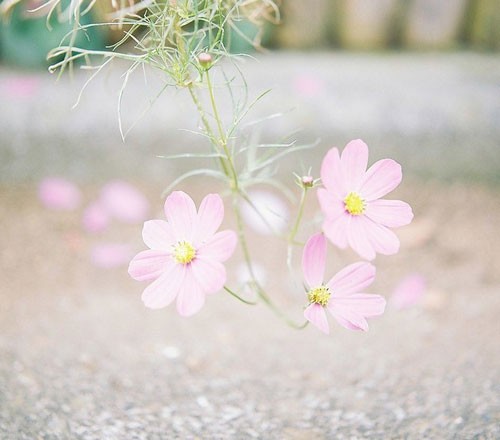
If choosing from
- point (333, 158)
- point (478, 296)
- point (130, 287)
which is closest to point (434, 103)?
point (478, 296)

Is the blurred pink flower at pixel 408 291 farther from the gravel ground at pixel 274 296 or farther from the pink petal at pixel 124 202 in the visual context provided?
the pink petal at pixel 124 202

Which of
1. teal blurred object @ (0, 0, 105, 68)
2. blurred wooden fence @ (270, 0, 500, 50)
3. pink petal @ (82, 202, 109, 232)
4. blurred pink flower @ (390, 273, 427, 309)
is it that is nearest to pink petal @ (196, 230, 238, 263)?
blurred pink flower @ (390, 273, 427, 309)

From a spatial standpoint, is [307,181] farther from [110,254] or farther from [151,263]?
[110,254]

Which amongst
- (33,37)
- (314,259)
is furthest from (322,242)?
(33,37)

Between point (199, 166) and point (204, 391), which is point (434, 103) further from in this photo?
point (204, 391)

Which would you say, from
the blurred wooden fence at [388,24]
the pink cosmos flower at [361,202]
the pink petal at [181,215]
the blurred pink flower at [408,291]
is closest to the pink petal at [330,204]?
the pink cosmos flower at [361,202]

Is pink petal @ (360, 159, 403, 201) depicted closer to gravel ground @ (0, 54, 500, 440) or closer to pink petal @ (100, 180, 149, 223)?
gravel ground @ (0, 54, 500, 440)
